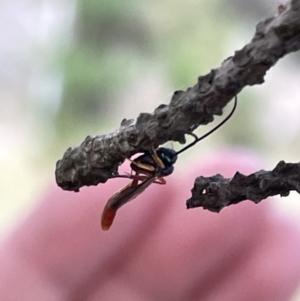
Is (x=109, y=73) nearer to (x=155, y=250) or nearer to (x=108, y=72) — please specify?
(x=108, y=72)

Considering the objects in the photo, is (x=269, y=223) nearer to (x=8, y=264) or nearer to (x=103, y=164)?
(x=8, y=264)

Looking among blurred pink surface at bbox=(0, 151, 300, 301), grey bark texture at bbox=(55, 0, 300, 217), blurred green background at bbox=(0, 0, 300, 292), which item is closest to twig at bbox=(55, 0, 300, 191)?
grey bark texture at bbox=(55, 0, 300, 217)

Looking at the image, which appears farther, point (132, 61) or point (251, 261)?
point (132, 61)

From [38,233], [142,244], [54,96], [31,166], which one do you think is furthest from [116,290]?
[54,96]

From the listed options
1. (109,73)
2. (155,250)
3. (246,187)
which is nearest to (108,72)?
(109,73)

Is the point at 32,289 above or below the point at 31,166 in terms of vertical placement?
below

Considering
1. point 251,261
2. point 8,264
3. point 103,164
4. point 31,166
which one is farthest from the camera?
point 31,166
